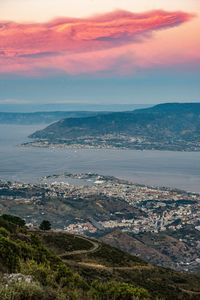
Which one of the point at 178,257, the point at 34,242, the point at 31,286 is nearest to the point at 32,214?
the point at 178,257

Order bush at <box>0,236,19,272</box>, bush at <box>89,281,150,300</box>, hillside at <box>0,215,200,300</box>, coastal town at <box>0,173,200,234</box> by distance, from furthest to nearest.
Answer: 1. coastal town at <box>0,173,200,234</box>
2. bush at <box>89,281,150,300</box>
3. bush at <box>0,236,19,272</box>
4. hillside at <box>0,215,200,300</box>

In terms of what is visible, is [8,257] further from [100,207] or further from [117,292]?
[100,207]

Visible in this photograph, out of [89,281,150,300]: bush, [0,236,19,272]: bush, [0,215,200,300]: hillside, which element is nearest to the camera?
[0,215,200,300]: hillside

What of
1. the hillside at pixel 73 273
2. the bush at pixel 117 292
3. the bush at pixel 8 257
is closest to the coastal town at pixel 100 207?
the hillside at pixel 73 273

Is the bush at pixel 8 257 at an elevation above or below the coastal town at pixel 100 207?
above

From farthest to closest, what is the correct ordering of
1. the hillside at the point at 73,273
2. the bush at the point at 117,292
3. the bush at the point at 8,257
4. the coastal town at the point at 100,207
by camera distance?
the coastal town at the point at 100,207 < the bush at the point at 117,292 < the bush at the point at 8,257 < the hillside at the point at 73,273

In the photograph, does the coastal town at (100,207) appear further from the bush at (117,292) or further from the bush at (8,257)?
the bush at (117,292)

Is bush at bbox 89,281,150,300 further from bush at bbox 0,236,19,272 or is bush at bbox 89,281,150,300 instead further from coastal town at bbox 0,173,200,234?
coastal town at bbox 0,173,200,234

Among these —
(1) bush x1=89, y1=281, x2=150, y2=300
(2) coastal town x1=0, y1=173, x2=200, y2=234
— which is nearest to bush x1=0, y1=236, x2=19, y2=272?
(1) bush x1=89, y1=281, x2=150, y2=300

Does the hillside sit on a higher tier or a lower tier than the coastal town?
higher
